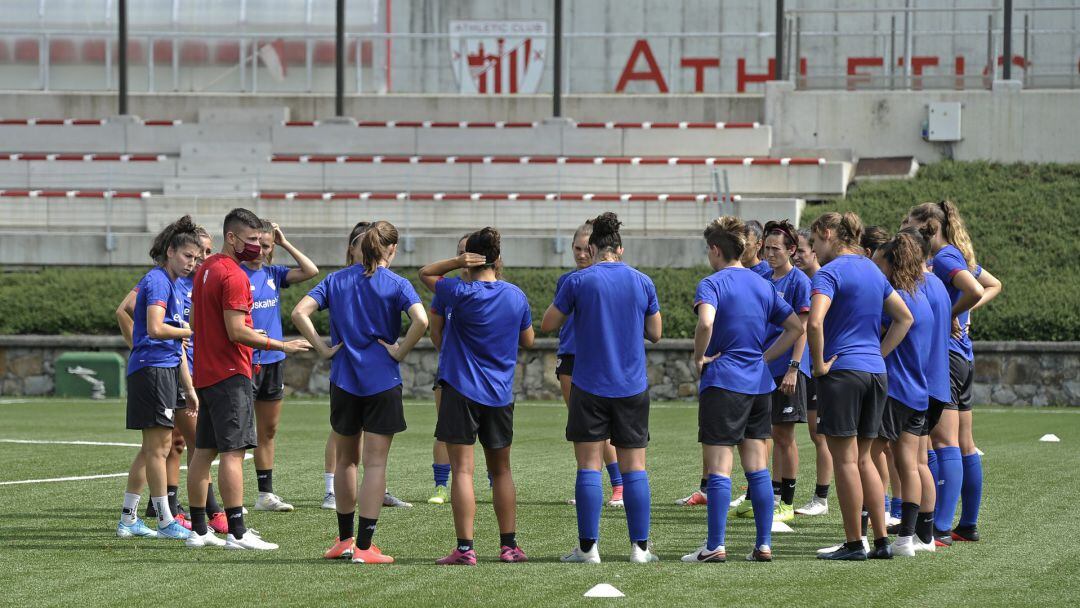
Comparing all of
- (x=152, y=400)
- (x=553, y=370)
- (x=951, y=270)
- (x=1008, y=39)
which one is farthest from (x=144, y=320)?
(x=1008, y=39)

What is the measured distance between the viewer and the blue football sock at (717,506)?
8.42 meters

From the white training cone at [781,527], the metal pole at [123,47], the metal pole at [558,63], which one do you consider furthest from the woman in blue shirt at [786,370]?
the metal pole at [123,47]

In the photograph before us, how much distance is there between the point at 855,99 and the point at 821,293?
22.4 metres

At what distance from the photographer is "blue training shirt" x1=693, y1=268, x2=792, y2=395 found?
8547mm

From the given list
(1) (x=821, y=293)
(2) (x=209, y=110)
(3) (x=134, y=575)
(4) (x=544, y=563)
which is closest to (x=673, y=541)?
(4) (x=544, y=563)

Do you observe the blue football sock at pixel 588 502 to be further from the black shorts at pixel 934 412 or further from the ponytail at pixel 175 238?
the ponytail at pixel 175 238

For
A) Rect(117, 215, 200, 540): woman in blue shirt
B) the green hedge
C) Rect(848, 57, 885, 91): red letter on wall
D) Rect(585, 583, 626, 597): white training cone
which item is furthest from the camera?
Rect(848, 57, 885, 91): red letter on wall

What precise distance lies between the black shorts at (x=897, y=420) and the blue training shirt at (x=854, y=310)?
1.01 ft

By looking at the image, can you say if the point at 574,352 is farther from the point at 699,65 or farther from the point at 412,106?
the point at 699,65

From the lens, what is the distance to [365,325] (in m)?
8.66

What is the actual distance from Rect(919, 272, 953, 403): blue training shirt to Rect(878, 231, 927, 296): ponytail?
0.11m

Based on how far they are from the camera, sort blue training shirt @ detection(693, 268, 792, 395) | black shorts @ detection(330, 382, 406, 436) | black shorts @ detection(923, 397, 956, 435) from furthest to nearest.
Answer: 1. black shorts @ detection(923, 397, 956, 435)
2. black shorts @ detection(330, 382, 406, 436)
3. blue training shirt @ detection(693, 268, 792, 395)

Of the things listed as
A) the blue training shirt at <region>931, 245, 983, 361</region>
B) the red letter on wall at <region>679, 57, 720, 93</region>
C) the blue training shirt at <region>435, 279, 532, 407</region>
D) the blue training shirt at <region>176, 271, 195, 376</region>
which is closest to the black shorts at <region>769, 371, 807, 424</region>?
the blue training shirt at <region>931, 245, 983, 361</region>

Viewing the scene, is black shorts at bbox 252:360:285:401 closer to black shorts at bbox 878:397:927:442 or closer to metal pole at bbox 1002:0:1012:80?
black shorts at bbox 878:397:927:442
